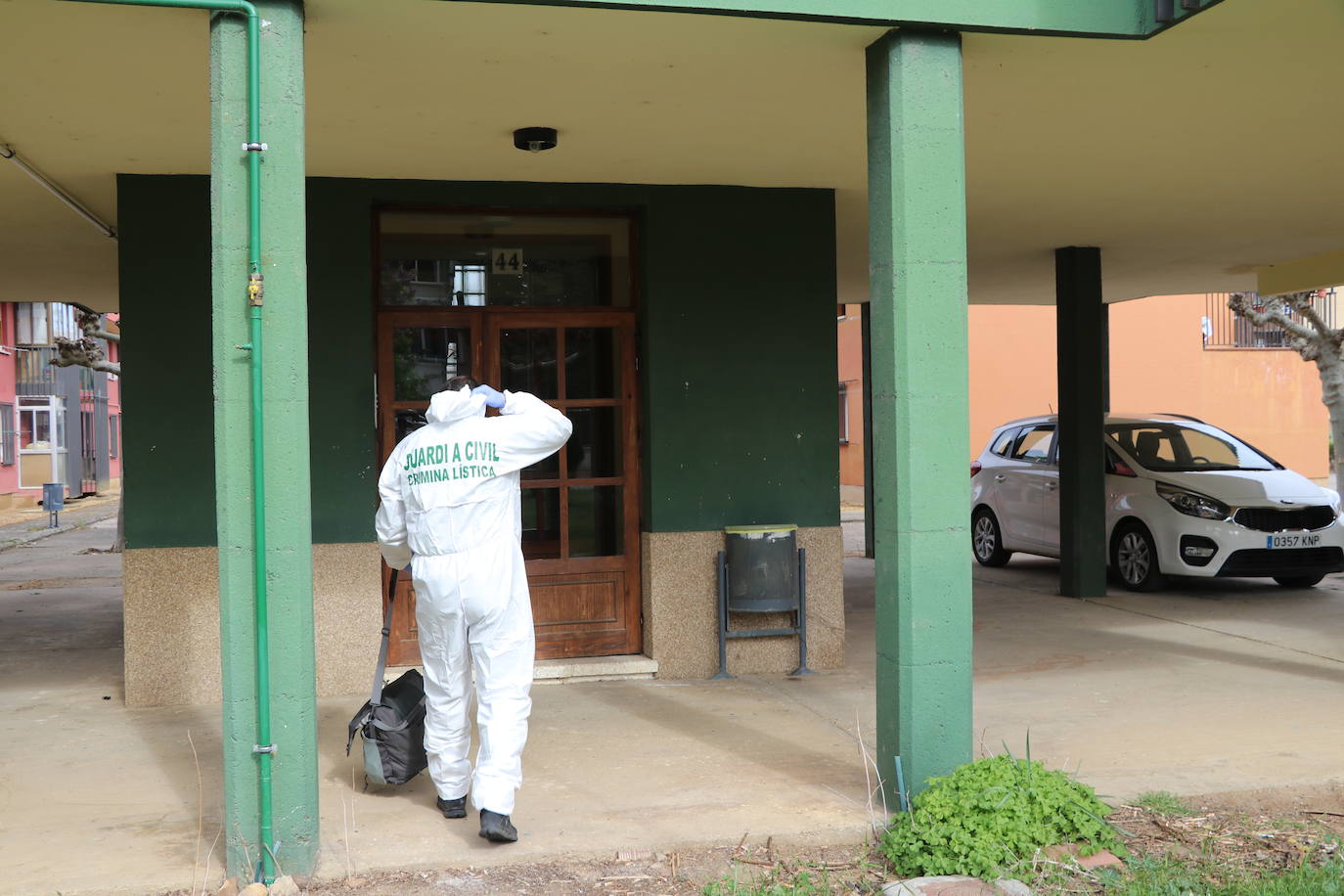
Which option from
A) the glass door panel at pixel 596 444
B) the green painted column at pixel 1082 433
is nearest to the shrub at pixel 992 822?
the glass door panel at pixel 596 444

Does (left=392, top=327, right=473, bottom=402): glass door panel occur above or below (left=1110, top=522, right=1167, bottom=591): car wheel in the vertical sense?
above

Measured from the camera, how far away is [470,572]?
4766 mm

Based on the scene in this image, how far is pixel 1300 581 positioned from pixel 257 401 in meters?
10.4

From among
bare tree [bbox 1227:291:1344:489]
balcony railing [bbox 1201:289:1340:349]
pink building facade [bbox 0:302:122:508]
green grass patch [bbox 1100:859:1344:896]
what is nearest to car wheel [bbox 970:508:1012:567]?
bare tree [bbox 1227:291:1344:489]

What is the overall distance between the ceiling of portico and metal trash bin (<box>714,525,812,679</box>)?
2175 mm

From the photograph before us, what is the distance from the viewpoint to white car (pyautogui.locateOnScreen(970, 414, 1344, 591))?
34.3ft

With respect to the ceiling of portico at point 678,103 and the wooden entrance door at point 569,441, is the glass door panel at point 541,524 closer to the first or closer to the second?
the wooden entrance door at point 569,441

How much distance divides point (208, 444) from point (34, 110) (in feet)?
6.80

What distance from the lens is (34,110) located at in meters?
5.83

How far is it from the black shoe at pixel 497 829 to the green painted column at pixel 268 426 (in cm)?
64

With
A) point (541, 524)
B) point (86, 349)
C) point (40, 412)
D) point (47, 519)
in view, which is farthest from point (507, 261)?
point (40, 412)

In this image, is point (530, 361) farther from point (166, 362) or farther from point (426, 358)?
point (166, 362)

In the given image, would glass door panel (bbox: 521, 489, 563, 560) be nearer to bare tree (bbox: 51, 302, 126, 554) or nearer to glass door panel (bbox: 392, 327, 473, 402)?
glass door panel (bbox: 392, 327, 473, 402)

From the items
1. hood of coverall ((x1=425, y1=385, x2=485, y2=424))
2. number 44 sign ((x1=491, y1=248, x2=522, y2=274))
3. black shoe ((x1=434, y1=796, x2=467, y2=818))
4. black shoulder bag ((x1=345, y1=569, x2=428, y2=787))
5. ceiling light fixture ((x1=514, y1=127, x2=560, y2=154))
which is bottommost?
black shoe ((x1=434, y1=796, x2=467, y2=818))
